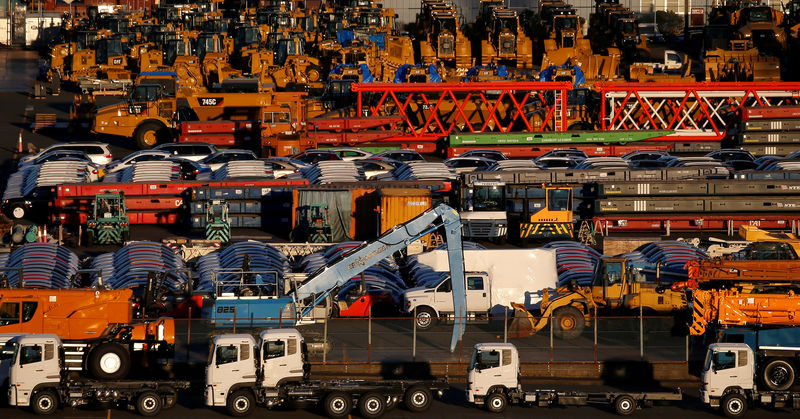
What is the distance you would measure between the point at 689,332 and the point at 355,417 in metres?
→ 8.29

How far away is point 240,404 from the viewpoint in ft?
90.1

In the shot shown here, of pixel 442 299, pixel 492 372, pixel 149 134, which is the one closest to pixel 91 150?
pixel 149 134

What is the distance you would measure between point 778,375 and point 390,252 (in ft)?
30.6

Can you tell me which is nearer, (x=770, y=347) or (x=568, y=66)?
(x=770, y=347)

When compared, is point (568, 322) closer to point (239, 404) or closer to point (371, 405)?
point (371, 405)

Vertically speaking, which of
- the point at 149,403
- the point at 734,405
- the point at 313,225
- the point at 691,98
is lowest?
the point at 734,405

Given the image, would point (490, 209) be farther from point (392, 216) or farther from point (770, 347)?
point (770, 347)

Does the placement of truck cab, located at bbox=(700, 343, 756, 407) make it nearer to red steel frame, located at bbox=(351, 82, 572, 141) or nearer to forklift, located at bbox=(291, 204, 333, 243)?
forklift, located at bbox=(291, 204, 333, 243)

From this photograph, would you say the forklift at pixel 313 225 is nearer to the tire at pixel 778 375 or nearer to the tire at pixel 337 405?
the tire at pixel 337 405

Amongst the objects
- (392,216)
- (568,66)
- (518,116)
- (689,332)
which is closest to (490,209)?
(392,216)

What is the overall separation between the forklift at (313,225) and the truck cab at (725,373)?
1668 cm

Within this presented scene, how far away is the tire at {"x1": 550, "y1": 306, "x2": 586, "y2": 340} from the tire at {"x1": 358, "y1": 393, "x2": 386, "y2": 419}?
5967 millimetres

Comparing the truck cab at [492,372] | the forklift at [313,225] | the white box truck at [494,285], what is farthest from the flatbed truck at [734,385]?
the forklift at [313,225]

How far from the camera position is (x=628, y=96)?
197ft
